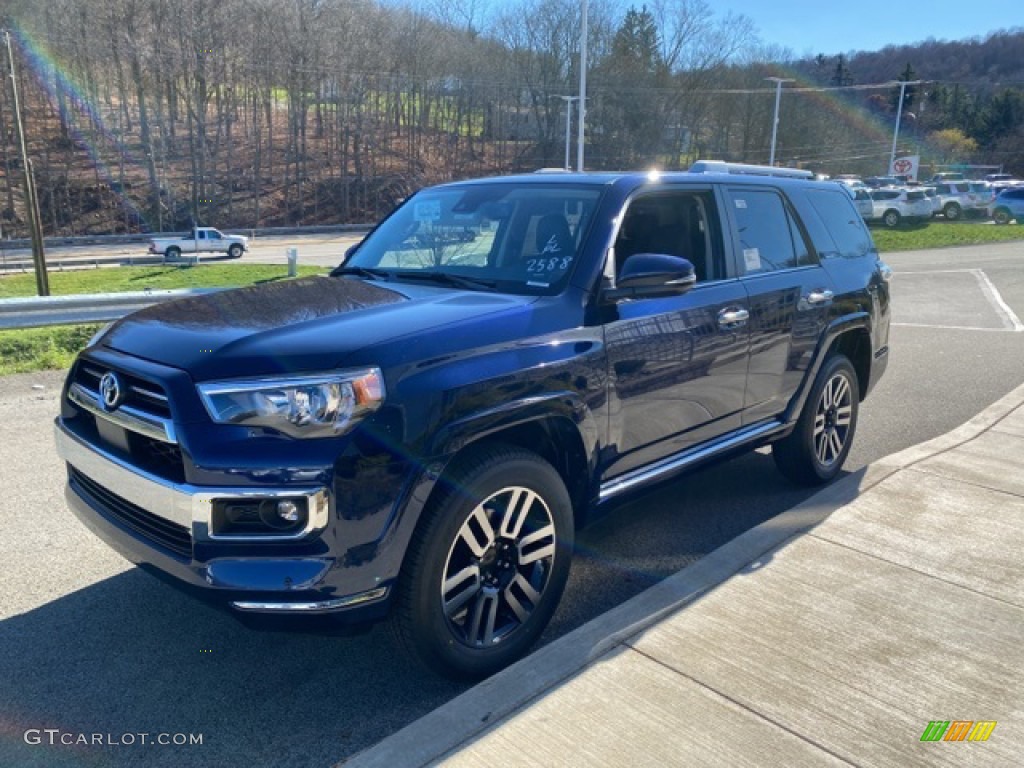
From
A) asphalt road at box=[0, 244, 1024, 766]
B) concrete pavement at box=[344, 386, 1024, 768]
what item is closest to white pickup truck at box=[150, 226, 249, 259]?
asphalt road at box=[0, 244, 1024, 766]

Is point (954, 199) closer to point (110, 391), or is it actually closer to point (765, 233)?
point (765, 233)

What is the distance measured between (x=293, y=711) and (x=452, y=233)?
2340 mm

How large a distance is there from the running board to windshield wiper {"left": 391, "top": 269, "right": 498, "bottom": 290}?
1.03 meters

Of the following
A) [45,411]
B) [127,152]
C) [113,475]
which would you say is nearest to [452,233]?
[113,475]

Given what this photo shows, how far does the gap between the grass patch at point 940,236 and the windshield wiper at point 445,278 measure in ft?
87.6

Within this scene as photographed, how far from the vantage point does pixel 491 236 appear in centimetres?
407

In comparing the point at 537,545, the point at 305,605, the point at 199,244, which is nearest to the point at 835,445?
the point at 537,545

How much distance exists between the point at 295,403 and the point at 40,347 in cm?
730

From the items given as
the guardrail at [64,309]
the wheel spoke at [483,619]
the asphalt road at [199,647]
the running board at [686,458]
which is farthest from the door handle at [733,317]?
the guardrail at [64,309]

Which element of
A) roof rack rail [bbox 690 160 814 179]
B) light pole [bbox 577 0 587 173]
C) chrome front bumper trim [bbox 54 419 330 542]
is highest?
light pole [bbox 577 0 587 173]

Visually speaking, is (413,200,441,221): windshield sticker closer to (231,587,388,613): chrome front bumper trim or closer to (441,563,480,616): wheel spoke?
(441,563,480,616): wheel spoke

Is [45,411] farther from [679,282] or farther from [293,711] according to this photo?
[679,282]

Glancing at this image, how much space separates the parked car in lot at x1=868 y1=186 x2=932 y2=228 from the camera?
35.6 metres

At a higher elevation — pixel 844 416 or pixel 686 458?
pixel 686 458
